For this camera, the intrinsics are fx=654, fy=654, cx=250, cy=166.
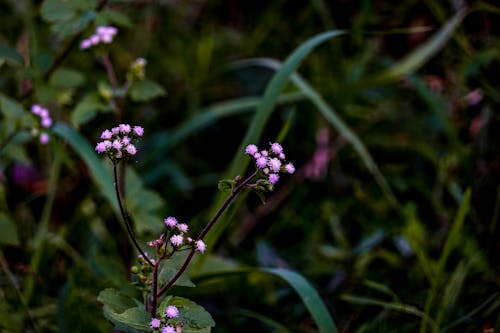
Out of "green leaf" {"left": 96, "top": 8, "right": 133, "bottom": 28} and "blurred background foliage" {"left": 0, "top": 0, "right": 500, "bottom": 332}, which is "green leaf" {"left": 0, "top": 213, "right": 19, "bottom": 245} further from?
"green leaf" {"left": 96, "top": 8, "right": 133, "bottom": 28}

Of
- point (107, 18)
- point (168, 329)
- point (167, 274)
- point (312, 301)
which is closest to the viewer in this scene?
point (168, 329)

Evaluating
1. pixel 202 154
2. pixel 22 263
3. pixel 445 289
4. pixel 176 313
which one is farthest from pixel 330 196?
pixel 176 313

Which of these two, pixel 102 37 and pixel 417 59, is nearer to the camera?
pixel 102 37

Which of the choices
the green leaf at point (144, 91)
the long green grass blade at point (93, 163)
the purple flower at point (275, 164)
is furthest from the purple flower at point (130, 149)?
the long green grass blade at point (93, 163)

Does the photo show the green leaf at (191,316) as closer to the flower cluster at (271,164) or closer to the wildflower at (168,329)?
the wildflower at (168,329)

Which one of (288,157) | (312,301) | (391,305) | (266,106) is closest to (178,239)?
(312,301)

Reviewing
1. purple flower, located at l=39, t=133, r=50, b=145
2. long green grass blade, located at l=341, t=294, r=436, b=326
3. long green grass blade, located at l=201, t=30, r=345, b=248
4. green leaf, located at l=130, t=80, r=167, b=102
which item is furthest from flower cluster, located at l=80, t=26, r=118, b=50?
long green grass blade, located at l=341, t=294, r=436, b=326

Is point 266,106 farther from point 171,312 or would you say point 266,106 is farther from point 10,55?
point 171,312
